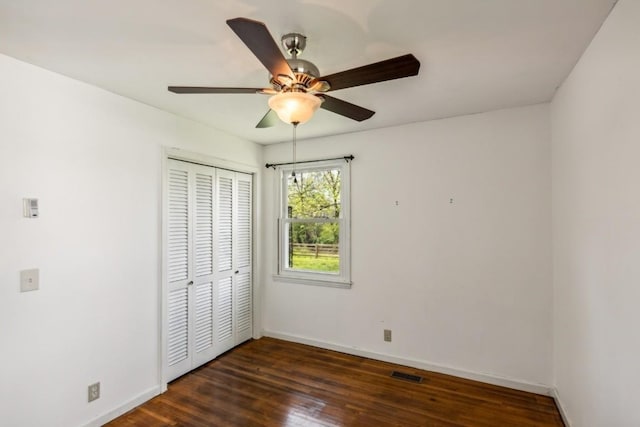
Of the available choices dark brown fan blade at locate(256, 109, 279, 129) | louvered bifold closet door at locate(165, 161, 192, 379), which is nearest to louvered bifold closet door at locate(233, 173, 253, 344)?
louvered bifold closet door at locate(165, 161, 192, 379)

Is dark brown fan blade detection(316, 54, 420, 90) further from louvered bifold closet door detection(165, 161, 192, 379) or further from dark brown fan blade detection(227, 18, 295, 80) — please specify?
louvered bifold closet door detection(165, 161, 192, 379)

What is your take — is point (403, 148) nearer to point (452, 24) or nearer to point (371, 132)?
point (371, 132)

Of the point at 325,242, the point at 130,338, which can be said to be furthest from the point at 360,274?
the point at 130,338

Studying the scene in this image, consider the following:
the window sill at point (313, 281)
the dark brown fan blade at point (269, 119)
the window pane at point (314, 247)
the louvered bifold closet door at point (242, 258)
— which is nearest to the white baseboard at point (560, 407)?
the window sill at point (313, 281)

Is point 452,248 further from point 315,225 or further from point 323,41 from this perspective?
point 323,41

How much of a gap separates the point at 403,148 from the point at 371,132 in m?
0.41

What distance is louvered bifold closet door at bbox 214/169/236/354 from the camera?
3.56m

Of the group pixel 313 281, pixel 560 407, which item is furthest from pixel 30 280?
pixel 560 407

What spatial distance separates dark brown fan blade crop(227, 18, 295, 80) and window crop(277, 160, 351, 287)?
2.18m

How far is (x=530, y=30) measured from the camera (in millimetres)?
1693

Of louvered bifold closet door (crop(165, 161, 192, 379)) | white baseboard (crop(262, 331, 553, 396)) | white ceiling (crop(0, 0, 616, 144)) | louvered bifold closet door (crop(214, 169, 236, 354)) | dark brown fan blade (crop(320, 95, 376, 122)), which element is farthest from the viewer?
louvered bifold closet door (crop(214, 169, 236, 354))

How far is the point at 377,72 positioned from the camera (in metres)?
1.53

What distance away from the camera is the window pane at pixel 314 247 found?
12.5 feet

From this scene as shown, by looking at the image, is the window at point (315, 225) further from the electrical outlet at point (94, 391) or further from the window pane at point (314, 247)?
the electrical outlet at point (94, 391)
